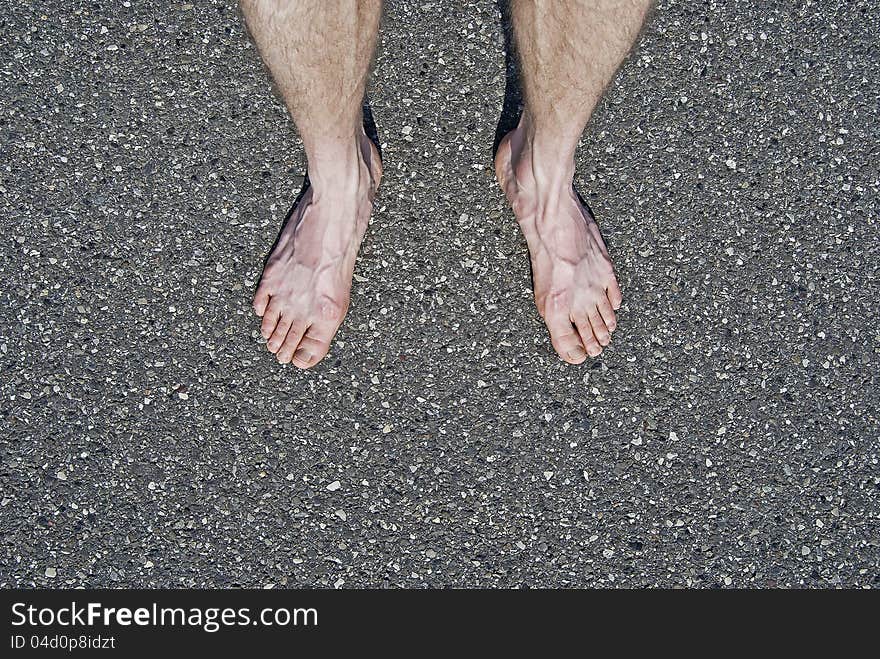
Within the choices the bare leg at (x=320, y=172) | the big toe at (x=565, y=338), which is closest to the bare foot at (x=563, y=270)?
the big toe at (x=565, y=338)

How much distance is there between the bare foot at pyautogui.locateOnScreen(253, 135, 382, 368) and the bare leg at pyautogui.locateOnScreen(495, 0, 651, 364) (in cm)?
45

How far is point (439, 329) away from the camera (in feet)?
8.16

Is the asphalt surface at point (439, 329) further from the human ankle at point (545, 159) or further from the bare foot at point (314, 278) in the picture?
the human ankle at point (545, 159)

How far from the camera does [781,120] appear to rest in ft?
8.71

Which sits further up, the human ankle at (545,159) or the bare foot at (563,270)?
the human ankle at (545,159)

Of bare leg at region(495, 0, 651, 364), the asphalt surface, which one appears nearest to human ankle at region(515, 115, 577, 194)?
bare leg at region(495, 0, 651, 364)

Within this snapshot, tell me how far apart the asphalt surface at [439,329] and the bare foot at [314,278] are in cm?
6

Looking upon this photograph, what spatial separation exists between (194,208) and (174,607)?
3.60 feet

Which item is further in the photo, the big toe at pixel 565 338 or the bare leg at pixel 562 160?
the big toe at pixel 565 338

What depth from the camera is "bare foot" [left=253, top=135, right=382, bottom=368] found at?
8.00ft

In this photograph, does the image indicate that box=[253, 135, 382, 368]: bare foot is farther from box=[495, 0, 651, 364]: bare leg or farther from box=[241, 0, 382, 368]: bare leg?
box=[495, 0, 651, 364]: bare leg

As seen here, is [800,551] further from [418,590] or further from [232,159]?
[232,159]

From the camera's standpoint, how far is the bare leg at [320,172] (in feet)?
6.50

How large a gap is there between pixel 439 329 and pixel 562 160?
569mm
